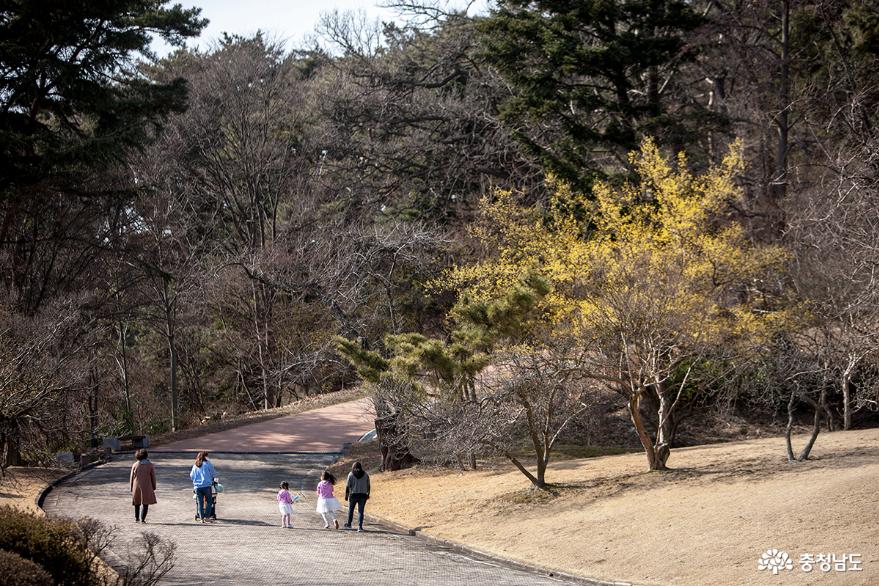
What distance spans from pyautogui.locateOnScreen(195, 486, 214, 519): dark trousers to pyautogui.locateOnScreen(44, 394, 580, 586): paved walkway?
1.08 ft

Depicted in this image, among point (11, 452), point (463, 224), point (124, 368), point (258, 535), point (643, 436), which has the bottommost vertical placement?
point (258, 535)

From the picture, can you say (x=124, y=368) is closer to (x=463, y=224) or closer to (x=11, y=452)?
(x=11, y=452)

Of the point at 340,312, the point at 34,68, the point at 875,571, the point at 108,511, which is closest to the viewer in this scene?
the point at 875,571

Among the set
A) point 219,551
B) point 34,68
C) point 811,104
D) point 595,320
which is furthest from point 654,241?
point 34,68

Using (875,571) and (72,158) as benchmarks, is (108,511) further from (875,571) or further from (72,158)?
(875,571)

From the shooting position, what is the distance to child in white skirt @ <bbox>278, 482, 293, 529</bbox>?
53.6 feet

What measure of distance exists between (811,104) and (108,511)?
23.8 meters

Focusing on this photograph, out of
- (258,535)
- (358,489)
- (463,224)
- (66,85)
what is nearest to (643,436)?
(358,489)

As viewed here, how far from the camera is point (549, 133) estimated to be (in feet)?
98.3

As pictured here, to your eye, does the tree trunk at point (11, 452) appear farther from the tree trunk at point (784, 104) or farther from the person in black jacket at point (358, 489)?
the tree trunk at point (784, 104)

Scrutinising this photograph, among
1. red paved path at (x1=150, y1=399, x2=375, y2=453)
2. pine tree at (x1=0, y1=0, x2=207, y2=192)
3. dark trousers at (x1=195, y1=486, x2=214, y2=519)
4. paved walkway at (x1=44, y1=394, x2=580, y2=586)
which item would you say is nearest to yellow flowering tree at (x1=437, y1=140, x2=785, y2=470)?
paved walkway at (x1=44, y1=394, x2=580, y2=586)

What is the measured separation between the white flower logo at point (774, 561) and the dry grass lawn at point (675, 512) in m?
0.12

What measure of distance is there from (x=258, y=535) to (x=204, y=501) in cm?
167

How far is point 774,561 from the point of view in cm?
1212
